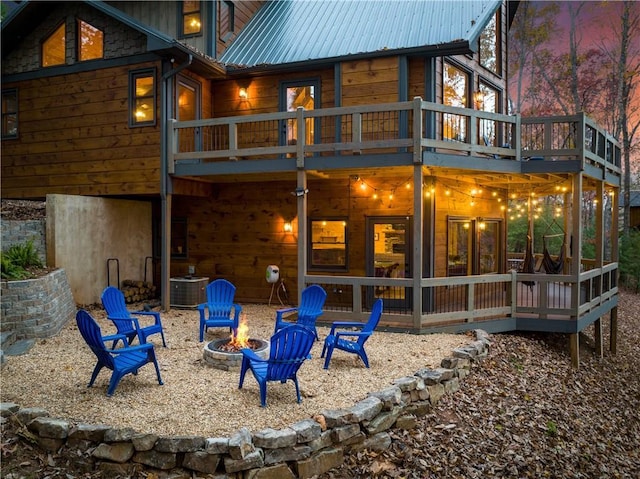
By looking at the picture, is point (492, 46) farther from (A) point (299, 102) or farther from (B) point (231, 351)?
(B) point (231, 351)

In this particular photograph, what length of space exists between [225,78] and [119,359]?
8.40 meters

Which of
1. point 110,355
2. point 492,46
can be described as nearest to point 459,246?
point 492,46

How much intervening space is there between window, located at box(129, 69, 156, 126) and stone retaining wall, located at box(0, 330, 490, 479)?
25.2 feet

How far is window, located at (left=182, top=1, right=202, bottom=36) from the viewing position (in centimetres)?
1263

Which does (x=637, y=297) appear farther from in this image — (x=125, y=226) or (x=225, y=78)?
(x=125, y=226)

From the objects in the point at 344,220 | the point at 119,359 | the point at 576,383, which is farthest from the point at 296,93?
the point at 576,383

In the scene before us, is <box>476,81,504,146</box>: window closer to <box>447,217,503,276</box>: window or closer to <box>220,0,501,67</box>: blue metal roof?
<box>220,0,501,67</box>: blue metal roof

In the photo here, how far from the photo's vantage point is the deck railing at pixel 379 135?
877 centimetres

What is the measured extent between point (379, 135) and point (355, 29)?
3.23 m

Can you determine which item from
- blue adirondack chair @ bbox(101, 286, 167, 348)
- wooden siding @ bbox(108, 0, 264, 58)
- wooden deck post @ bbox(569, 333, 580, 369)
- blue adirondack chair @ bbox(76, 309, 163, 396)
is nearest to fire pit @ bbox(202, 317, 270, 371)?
blue adirondack chair @ bbox(76, 309, 163, 396)

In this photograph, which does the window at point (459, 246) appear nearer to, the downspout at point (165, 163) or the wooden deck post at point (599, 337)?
the wooden deck post at point (599, 337)

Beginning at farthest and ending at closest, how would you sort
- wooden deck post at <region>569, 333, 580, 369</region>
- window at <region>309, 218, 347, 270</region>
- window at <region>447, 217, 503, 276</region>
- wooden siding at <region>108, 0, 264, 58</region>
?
wooden siding at <region>108, 0, 264, 58</region>, window at <region>309, 218, 347, 270</region>, window at <region>447, 217, 503, 276</region>, wooden deck post at <region>569, 333, 580, 369</region>

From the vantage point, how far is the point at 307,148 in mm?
9188

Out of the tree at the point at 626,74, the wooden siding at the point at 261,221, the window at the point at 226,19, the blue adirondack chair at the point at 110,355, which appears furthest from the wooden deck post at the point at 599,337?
the tree at the point at 626,74
